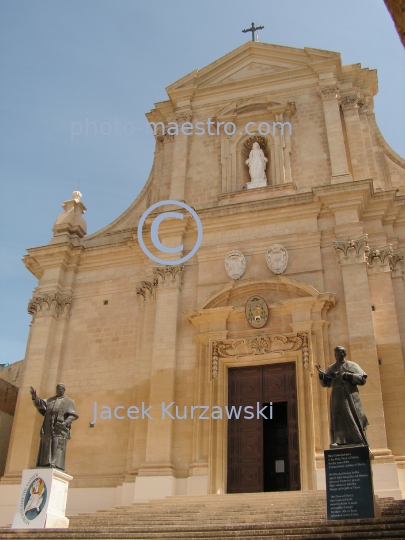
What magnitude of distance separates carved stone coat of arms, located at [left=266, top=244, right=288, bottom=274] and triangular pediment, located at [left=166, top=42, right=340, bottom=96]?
6.44 metres

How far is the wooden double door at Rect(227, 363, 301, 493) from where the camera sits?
13.6 m

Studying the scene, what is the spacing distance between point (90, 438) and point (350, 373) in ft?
26.7

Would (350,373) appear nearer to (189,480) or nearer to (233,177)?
(189,480)

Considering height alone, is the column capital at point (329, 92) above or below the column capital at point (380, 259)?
above

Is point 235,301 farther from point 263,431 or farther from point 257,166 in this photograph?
point 257,166

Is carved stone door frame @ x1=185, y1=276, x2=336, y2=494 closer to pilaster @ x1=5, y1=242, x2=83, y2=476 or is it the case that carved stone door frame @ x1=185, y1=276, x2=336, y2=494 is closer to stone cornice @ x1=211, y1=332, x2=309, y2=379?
stone cornice @ x1=211, y1=332, x2=309, y2=379

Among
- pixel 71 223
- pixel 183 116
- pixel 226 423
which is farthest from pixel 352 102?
pixel 226 423

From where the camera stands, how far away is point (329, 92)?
17938mm

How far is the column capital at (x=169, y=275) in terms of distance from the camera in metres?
16.3

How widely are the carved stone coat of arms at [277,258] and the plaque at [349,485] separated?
23.9 ft

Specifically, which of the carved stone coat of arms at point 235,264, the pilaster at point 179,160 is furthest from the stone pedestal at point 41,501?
the pilaster at point 179,160

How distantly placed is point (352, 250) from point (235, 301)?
10.4 ft

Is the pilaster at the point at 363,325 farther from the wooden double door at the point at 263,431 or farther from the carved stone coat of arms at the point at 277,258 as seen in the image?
the wooden double door at the point at 263,431

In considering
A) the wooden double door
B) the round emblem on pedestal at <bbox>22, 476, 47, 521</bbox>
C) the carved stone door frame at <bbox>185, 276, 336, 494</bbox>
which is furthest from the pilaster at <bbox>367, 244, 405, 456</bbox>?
the round emblem on pedestal at <bbox>22, 476, 47, 521</bbox>
